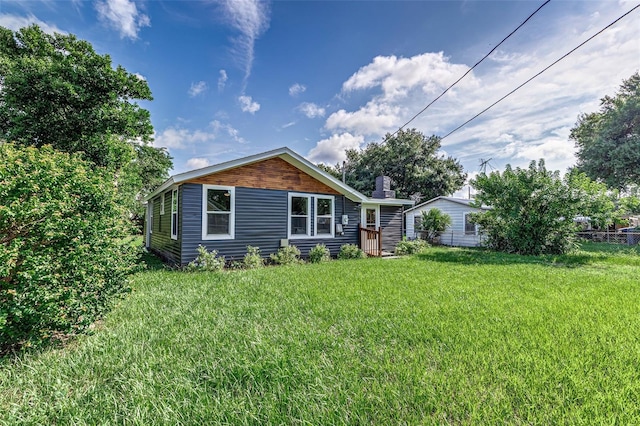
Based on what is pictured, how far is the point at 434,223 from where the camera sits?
54.1ft

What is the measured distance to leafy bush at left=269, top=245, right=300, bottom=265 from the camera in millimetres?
8617

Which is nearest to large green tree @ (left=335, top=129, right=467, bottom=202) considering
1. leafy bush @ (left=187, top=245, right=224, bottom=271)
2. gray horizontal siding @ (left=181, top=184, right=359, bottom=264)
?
gray horizontal siding @ (left=181, top=184, right=359, bottom=264)

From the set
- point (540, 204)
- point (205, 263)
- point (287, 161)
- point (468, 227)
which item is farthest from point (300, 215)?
point (468, 227)

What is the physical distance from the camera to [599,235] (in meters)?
18.3

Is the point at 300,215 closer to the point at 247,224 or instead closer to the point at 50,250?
the point at 247,224

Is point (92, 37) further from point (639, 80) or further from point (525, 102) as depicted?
point (639, 80)

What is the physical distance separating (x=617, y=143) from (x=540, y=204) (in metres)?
13.1

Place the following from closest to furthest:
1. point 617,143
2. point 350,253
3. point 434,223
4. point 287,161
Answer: point 287,161 < point 350,253 < point 434,223 < point 617,143

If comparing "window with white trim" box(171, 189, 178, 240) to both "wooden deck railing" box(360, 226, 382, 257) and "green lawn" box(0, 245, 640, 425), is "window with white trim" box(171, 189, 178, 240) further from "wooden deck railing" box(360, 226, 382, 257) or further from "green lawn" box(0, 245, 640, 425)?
"wooden deck railing" box(360, 226, 382, 257)

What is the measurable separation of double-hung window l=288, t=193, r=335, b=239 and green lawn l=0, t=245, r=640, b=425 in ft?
16.6

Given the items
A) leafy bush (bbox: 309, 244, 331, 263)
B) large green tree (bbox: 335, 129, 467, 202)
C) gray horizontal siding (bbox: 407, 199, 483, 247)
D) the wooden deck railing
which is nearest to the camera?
leafy bush (bbox: 309, 244, 331, 263)

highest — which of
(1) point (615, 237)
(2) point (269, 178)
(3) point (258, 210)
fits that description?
(2) point (269, 178)

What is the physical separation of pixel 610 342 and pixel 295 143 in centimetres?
1653

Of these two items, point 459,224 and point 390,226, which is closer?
point 390,226
